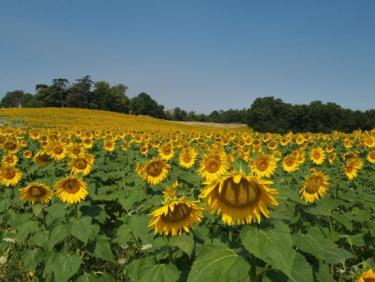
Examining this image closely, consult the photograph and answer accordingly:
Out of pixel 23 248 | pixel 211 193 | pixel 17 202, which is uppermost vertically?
pixel 211 193

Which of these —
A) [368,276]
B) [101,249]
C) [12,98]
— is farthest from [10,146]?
[12,98]

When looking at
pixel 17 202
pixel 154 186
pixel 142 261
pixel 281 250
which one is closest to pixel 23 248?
pixel 17 202

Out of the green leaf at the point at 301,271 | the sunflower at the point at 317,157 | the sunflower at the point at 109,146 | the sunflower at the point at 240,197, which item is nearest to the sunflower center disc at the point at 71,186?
the sunflower at the point at 240,197

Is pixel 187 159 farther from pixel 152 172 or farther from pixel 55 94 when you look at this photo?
pixel 55 94

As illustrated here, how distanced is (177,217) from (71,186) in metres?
2.18

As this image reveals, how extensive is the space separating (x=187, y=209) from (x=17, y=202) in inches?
170

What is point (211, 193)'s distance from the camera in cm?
272

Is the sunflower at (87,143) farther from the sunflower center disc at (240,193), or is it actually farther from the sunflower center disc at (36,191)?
the sunflower center disc at (240,193)

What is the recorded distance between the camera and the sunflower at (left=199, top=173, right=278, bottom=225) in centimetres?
259

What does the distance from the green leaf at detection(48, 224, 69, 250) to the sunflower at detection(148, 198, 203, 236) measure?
4.65ft

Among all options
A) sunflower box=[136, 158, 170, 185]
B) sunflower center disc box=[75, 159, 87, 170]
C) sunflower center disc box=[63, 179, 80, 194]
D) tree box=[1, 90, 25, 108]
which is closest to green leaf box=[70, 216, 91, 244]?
sunflower center disc box=[63, 179, 80, 194]

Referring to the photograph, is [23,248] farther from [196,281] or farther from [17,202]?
[196,281]

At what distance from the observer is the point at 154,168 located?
627 cm

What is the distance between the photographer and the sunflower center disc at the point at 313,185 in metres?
4.72
